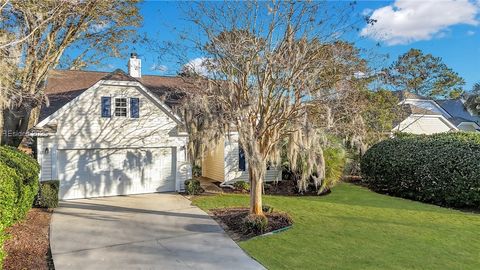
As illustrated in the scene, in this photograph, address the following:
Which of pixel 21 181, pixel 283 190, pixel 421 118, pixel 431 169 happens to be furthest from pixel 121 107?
pixel 421 118

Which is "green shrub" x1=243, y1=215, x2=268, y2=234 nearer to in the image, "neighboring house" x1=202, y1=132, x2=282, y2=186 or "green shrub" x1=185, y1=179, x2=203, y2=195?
"green shrub" x1=185, y1=179, x2=203, y2=195

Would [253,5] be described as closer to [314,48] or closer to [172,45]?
[314,48]

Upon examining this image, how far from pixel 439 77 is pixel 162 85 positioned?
34.2 meters

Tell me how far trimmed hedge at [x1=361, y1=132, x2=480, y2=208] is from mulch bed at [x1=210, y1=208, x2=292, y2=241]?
661 cm

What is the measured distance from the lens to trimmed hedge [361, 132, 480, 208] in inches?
493

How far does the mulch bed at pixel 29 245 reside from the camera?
7152 mm

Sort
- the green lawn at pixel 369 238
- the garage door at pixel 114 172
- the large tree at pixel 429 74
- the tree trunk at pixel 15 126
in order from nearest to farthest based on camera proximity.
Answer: the green lawn at pixel 369 238
the garage door at pixel 114 172
the tree trunk at pixel 15 126
the large tree at pixel 429 74

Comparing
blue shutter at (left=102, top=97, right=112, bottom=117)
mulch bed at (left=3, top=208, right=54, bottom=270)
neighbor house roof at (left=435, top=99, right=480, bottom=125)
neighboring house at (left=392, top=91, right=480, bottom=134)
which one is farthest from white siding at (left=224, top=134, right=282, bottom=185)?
neighbor house roof at (left=435, top=99, right=480, bottom=125)

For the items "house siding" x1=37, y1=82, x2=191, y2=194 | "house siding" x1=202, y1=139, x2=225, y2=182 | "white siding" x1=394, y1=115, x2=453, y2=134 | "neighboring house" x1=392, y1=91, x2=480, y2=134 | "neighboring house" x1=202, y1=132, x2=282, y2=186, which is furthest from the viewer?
"white siding" x1=394, y1=115, x2=453, y2=134

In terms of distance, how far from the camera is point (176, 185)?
1565 centimetres

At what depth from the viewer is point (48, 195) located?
12117mm

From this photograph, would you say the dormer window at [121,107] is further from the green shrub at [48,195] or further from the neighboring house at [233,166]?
the neighboring house at [233,166]

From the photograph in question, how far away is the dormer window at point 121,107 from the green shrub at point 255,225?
792cm

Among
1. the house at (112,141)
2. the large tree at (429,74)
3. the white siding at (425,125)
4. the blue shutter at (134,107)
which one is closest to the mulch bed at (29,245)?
the house at (112,141)
